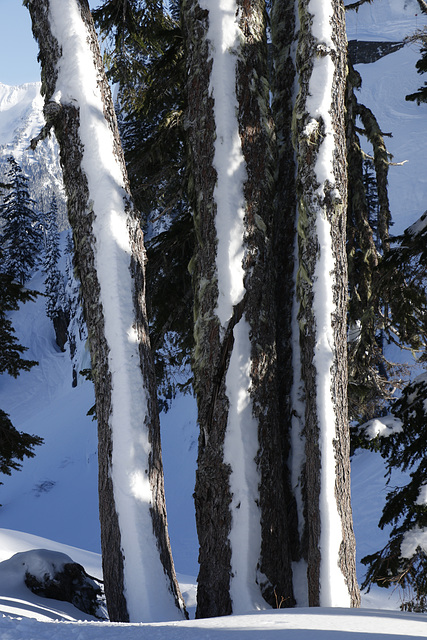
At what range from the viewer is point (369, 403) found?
6281 mm

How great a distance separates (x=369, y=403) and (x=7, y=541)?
5.83 m

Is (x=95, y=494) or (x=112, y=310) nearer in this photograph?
(x=112, y=310)

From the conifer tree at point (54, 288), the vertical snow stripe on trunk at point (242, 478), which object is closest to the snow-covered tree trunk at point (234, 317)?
the vertical snow stripe on trunk at point (242, 478)

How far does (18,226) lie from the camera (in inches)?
1587

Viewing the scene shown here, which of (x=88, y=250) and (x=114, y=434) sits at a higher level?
(x=88, y=250)

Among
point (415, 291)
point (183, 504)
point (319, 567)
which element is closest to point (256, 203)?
point (415, 291)

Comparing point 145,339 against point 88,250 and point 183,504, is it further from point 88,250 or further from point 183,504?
point 183,504

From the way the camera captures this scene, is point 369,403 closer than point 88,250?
No

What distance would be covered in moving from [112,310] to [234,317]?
0.83 m

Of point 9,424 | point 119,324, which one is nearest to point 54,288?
point 9,424

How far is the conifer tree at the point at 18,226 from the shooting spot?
38.5 metres

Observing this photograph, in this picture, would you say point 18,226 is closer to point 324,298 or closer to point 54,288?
point 54,288

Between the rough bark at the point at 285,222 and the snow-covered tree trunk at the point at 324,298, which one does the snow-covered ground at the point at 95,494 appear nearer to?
the snow-covered tree trunk at the point at 324,298

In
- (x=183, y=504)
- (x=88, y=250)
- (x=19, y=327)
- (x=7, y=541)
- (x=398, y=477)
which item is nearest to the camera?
(x=88, y=250)
